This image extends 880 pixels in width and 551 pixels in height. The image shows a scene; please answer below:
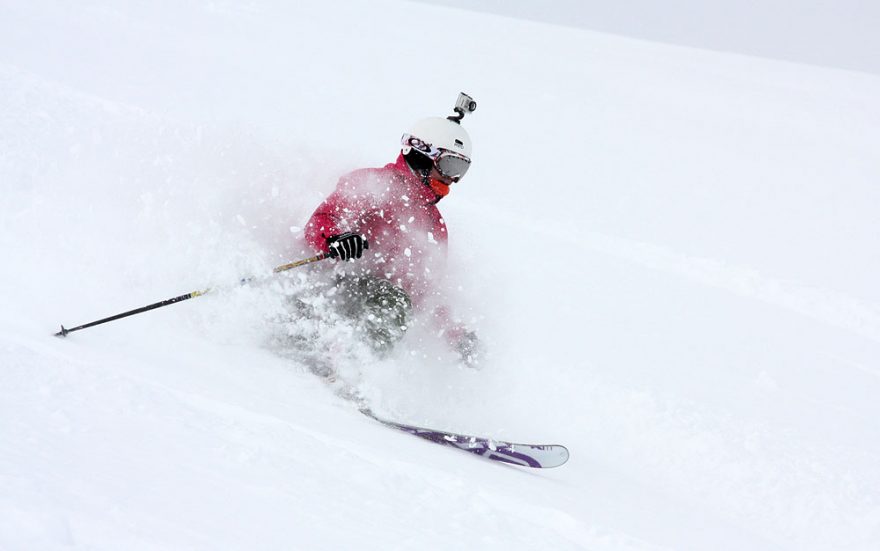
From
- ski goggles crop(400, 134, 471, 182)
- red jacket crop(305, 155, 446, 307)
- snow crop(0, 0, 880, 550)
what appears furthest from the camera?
ski goggles crop(400, 134, 471, 182)

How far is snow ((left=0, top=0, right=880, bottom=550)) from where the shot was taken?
199cm

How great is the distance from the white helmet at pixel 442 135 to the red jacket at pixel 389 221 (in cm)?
23

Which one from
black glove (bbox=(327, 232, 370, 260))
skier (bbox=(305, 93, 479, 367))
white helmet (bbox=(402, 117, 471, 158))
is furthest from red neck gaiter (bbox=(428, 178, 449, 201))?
black glove (bbox=(327, 232, 370, 260))

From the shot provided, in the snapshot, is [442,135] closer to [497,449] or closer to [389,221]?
[389,221]

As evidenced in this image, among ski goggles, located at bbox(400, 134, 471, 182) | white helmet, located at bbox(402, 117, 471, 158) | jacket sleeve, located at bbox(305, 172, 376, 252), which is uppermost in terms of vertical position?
white helmet, located at bbox(402, 117, 471, 158)

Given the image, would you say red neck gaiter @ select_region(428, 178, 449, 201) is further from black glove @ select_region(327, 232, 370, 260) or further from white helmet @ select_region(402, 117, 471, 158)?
black glove @ select_region(327, 232, 370, 260)

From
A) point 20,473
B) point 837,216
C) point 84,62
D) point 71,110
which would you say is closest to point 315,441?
point 20,473

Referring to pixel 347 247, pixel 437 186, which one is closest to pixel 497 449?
pixel 347 247

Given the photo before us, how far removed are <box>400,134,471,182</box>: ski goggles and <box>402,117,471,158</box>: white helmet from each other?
0.07 ft

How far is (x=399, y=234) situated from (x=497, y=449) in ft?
5.31

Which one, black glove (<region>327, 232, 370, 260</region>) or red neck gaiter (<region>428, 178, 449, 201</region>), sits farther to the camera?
red neck gaiter (<region>428, 178, 449, 201</region>)

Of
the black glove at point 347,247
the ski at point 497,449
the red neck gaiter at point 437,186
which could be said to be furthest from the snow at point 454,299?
the red neck gaiter at point 437,186

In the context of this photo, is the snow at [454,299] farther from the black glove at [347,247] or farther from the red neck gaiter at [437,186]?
the red neck gaiter at [437,186]

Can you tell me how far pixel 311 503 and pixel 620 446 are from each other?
108 inches
